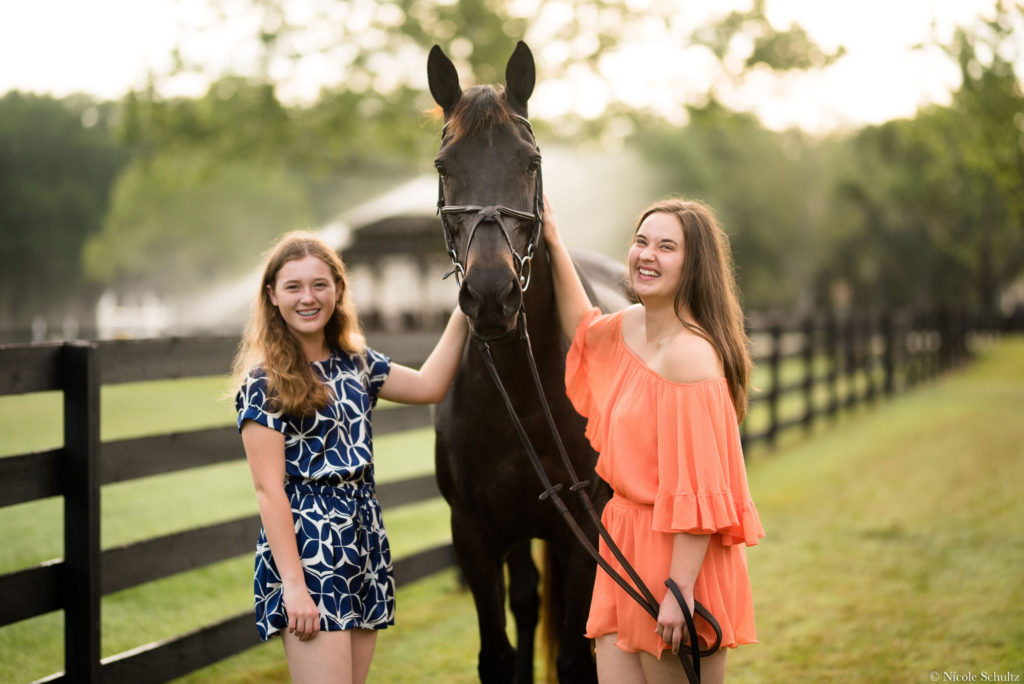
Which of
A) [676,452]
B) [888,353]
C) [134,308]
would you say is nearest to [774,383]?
[888,353]

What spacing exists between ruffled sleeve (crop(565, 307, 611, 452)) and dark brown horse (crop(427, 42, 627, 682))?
0.20 meters

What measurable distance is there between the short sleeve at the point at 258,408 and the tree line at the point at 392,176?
41.7 ft

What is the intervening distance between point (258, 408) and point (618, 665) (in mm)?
1129

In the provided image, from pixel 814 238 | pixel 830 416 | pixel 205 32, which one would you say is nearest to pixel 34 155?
pixel 205 32

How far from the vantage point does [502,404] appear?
9.04 feet

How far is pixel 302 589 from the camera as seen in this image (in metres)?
2.21

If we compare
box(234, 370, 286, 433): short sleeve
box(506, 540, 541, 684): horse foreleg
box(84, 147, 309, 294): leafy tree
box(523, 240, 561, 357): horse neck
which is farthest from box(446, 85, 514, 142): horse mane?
box(84, 147, 309, 294): leafy tree

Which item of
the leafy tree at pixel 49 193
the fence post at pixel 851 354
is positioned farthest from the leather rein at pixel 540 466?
the leafy tree at pixel 49 193

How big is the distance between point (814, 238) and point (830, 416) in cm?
2832

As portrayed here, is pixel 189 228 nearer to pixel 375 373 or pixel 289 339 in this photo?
pixel 375 373

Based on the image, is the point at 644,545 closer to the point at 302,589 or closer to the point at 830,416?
the point at 302,589

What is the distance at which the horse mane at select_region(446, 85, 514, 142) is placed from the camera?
2486mm

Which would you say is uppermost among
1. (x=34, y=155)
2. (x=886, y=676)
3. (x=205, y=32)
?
(x=34, y=155)

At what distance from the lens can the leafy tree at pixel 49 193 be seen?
3744 cm
